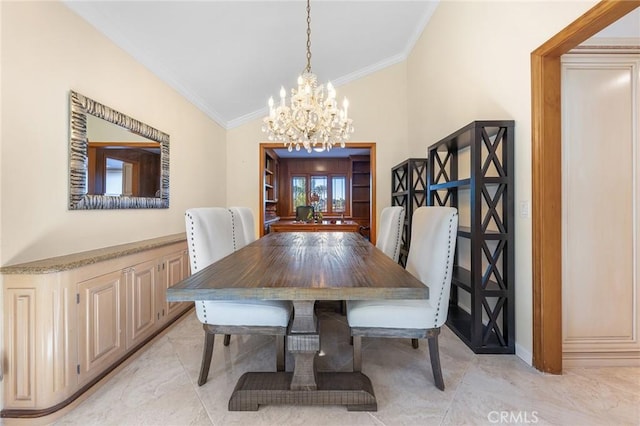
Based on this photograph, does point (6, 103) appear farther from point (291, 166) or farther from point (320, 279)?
point (291, 166)

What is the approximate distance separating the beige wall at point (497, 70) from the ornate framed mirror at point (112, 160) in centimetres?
310

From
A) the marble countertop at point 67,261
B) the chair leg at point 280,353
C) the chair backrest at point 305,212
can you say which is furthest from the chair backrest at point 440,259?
the chair backrest at point 305,212

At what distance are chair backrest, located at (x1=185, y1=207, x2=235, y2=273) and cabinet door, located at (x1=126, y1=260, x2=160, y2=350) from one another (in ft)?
2.13

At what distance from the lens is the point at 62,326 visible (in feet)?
4.91

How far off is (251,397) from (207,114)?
374 cm

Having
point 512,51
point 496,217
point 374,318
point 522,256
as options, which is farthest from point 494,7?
point 374,318

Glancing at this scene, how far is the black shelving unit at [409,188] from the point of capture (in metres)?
3.67

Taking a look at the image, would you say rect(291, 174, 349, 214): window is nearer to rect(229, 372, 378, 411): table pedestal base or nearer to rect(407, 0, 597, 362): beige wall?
rect(407, 0, 597, 362): beige wall

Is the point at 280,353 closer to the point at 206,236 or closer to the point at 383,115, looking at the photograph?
the point at 206,236

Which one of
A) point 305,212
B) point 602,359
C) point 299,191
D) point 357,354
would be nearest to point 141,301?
Result: point 357,354

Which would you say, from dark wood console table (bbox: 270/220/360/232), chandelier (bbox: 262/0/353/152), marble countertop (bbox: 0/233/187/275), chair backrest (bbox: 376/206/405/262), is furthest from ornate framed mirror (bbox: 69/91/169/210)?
chair backrest (bbox: 376/206/405/262)

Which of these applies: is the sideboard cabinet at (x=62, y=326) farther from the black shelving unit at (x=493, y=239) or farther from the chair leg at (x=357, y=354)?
the black shelving unit at (x=493, y=239)

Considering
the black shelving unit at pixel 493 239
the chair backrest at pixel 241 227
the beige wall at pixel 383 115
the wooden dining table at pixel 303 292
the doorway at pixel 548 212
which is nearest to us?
the wooden dining table at pixel 303 292

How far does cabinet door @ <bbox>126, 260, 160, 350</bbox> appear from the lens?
2.04 m
